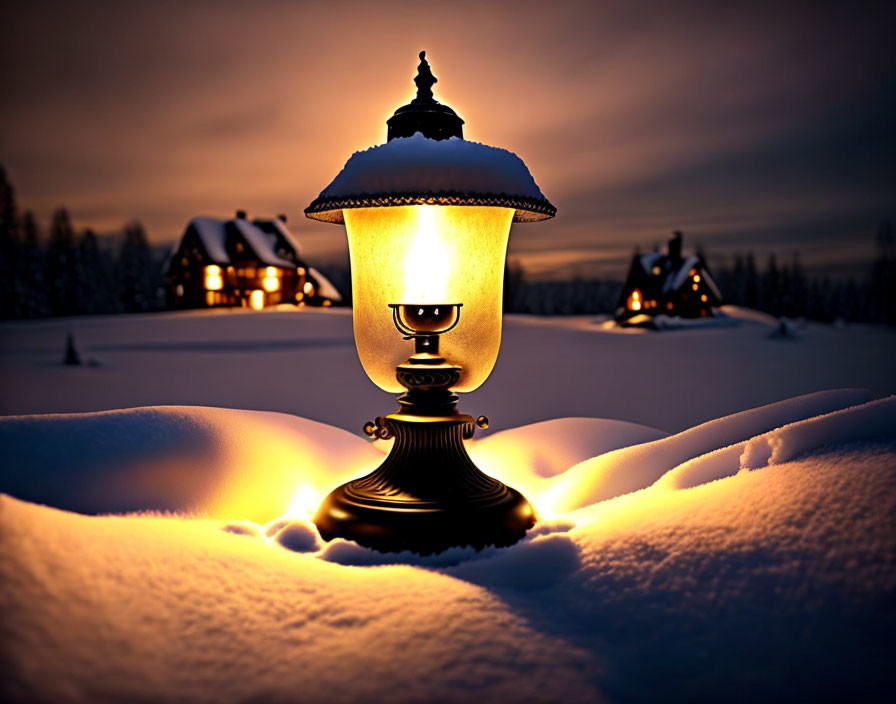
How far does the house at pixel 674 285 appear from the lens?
2609 centimetres

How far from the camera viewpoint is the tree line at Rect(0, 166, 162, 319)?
31984mm

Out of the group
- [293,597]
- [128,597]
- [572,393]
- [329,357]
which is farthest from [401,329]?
[329,357]

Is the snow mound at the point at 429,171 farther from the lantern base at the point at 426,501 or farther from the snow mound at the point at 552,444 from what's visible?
the snow mound at the point at 552,444

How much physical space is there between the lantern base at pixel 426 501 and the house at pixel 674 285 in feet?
77.0

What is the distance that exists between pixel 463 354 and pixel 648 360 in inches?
331

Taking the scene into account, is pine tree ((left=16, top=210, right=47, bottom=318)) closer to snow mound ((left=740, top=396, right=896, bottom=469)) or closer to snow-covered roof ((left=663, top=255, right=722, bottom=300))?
snow-covered roof ((left=663, top=255, right=722, bottom=300))

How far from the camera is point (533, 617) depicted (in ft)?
5.93

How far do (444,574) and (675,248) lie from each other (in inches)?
1079

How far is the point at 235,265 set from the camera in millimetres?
25703

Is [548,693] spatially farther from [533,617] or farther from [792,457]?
[792,457]

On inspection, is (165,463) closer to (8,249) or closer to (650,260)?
(650,260)

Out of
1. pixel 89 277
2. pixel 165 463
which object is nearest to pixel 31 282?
pixel 89 277

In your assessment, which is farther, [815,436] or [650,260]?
[650,260]

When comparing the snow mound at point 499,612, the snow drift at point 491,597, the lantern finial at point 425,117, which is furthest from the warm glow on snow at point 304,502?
the lantern finial at point 425,117
